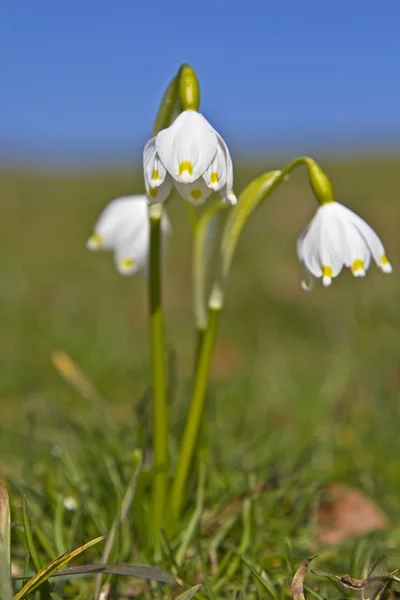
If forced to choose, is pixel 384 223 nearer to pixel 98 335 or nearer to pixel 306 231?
pixel 98 335

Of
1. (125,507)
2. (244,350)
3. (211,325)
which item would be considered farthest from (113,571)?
(244,350)

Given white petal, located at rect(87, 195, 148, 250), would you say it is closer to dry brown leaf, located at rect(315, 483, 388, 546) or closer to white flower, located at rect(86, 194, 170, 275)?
white flower, located at rect(86, 194, 170, 275)

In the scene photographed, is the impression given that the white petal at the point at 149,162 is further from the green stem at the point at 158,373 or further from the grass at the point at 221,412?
the grass at the point at 221,412

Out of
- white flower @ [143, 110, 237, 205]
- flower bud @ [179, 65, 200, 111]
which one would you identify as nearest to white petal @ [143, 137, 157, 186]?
white flower @ [143, 110, 237, 205]

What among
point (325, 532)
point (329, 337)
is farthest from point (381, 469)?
point (329, 337)

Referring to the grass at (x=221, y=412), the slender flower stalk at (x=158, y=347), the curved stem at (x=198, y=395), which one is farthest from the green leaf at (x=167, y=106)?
the grass at (x=221, y=412)
